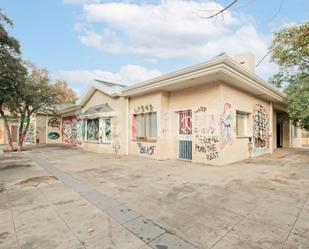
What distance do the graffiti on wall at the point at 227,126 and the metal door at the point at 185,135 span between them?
1565 mm

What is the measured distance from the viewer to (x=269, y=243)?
250 centimetres

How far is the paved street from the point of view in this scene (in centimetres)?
260

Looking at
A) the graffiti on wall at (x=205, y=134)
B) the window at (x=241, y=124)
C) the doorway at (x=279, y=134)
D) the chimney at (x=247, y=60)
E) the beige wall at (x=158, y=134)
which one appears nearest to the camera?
the graffiti on wall at (x=205, y=134)

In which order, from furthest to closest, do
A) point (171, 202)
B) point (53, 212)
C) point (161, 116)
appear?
point (161, 116) < point (171, 202) < point (53, 212)

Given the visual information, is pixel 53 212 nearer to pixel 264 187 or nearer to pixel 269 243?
pixel 269 243

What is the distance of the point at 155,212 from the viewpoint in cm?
347

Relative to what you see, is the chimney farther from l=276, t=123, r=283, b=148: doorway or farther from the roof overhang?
l=276, t=123, r=283, b=148: doorway

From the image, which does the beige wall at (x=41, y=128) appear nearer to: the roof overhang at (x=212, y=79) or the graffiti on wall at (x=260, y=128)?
the roof overhang at (x=212, y=79)

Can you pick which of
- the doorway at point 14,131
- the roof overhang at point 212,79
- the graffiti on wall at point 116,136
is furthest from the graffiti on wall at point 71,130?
the roof overhang at point 212,79

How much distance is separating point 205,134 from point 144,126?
3.48m

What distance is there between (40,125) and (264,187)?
19.8 metres

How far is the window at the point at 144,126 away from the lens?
9.97 metres

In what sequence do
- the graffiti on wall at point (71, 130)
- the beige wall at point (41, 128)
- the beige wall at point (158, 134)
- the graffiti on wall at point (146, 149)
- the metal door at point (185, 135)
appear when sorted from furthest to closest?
the beige wall at point (41, 128), the graffiti on wall at point (71, 130), the graffiti on wall at point (146, 149), the beige wall at point (158, 134), the metal door at point (185, 135)

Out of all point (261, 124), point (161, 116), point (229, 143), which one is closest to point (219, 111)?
point (229, 143)
